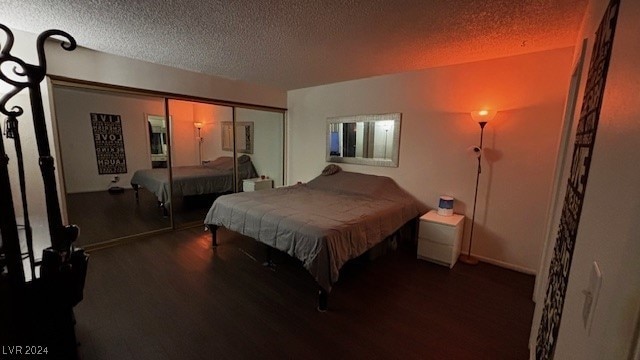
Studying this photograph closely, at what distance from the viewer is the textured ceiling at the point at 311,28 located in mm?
1863

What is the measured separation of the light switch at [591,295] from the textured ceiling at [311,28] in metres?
1.88

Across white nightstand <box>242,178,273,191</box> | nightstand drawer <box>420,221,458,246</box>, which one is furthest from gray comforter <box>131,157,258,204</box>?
nightstand drawer <box>420,221,458,246</box>

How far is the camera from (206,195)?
4.46m

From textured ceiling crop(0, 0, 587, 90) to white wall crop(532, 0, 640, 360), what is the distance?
1485 millimetres

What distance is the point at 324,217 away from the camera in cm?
247

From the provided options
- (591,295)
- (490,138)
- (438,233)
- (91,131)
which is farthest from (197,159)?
(591,295)

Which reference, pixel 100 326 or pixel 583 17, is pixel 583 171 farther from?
pixel 100 326

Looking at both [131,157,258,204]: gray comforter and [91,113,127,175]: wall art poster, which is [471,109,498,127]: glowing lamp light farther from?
[91,113,127,175]: wall art poster

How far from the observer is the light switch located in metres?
0.56

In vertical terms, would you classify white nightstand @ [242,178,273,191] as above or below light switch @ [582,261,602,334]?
below

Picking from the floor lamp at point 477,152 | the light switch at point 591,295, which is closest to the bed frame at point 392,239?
the floor lamp at point 477,152

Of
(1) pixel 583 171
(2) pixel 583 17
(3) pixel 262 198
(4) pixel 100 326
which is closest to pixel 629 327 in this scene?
(1) pixel 583 171

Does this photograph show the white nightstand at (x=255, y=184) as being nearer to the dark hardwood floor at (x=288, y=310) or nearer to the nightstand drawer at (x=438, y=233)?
the dark hardwood floor at (x=288, y=310)

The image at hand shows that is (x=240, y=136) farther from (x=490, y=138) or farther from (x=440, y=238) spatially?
(x=490, y=138)
